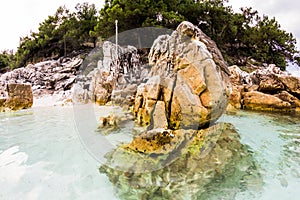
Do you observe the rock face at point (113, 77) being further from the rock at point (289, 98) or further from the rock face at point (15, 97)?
the rock at point (289, 98)

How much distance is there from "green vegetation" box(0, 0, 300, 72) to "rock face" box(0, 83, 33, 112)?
1023 cm

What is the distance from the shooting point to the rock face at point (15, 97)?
28.6 feet

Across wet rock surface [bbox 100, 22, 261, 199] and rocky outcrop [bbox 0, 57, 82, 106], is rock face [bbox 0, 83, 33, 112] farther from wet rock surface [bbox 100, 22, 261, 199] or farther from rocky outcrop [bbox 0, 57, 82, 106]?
wet rock surface [bbox 100, 22, 261, 199]

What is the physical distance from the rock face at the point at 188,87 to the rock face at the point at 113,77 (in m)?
5.32

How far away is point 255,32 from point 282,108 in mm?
12952

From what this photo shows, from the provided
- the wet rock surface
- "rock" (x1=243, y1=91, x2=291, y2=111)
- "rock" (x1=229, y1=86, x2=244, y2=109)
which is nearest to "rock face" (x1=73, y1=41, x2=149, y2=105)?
"rock" (x1=229, y1=86, x2=244, y2=109)

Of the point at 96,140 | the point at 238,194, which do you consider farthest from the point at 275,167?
the point at 96,140

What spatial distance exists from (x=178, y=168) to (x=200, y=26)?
760 inches

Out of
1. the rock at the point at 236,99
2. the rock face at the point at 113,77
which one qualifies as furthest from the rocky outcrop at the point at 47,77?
the rock at the point at 236,99

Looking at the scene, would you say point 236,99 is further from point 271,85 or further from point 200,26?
point 200,26

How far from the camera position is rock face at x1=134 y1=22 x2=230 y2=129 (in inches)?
142

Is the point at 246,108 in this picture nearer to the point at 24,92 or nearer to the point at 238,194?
the point at 238,194

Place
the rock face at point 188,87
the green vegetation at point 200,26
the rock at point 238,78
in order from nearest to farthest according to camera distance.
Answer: the rock face at point 188,87 < the rock at point 238,78 < the green vegetation at point 200,26

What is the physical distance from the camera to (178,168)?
8.75 feet
